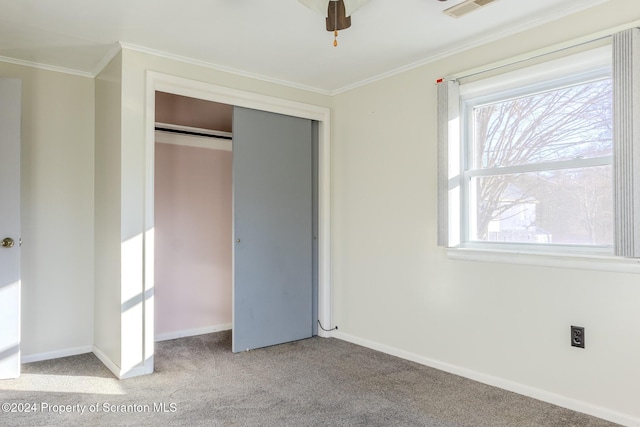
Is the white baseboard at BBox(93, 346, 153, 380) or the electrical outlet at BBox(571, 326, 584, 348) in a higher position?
the electrical outlet at BBox(571, 326, 584, 348)

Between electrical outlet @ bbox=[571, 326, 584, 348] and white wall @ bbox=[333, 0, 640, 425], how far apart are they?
0.10ft

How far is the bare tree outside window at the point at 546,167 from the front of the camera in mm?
2539

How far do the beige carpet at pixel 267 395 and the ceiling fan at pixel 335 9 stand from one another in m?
2.03

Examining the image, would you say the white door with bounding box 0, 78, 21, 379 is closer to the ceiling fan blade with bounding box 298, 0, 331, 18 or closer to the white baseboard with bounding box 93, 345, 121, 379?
→ the white baseboard with bounding box 93, 345, 121, 379

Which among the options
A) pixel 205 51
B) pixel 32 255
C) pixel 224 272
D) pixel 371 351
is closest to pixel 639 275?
pixel 371 351

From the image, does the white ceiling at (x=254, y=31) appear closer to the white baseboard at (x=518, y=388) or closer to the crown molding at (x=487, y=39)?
the crown molding at (x=487, y=39)

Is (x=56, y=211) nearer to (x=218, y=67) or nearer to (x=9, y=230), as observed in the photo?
(x=9, y=230)

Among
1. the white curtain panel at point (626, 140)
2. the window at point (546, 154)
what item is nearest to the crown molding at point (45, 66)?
the window at point (546, 154)

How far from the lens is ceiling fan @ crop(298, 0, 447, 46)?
2.28m

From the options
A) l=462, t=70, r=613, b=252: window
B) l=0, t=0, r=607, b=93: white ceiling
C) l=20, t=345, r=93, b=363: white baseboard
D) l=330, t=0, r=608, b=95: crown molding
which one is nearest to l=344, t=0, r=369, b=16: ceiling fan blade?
l=0, t=0, r=607, b=93: white ceiling

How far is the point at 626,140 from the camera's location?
2.30m

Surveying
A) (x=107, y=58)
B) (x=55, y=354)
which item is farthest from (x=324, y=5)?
(x=55, y=354)

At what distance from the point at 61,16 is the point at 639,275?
354 cm

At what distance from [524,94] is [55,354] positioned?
3.94 m
